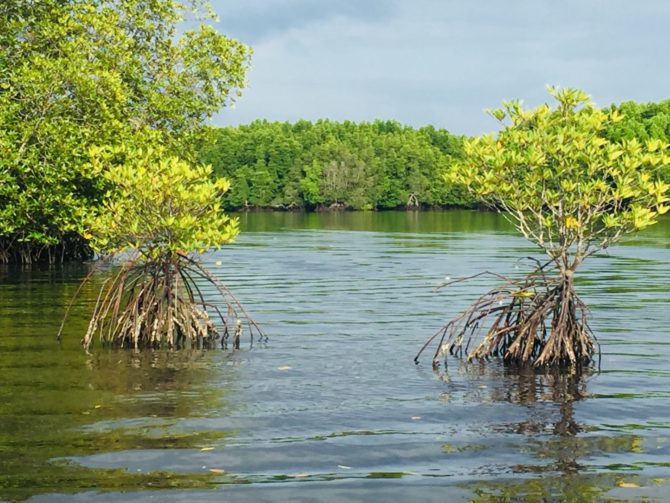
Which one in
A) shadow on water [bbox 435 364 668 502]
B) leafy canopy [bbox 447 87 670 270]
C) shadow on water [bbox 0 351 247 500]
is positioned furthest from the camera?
leafy canopy [bbox 447 87 670 270]

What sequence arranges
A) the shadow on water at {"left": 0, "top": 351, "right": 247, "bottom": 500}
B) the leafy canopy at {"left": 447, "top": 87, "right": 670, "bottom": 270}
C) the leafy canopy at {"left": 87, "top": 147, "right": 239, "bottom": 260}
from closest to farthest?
the shadow on water at {"left": 0, "top": 351, "right": 247, "bottom": 500} < the leafy canopy at {"left": 447, "top": 87, "right": 670, "bottom": 270} < the leafy canopy at {"left": 87, "top": 147, "right": 239, "bottom": 260}

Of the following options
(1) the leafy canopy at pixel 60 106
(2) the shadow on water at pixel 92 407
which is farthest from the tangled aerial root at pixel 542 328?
(1) the leafy canopy at pixel 60 106

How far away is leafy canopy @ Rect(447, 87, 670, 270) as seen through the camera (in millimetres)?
16875

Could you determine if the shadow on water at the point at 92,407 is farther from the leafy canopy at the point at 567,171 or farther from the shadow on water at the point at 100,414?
the leafy canopy at the point at 567,171

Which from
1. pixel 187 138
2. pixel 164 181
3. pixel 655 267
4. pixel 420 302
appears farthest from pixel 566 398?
pixel 187 138

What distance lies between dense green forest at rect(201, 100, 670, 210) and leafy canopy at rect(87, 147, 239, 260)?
14683cm

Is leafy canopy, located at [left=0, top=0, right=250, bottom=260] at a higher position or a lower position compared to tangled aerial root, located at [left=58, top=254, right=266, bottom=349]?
higher

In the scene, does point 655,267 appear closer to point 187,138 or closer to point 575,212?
point 187,138

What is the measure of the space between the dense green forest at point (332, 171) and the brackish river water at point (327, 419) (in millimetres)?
146050

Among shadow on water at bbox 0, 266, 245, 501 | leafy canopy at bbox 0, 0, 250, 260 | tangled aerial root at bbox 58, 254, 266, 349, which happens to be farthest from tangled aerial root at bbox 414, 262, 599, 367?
leafy canopy at bbox 0, 0, 250, 260

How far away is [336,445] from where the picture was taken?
12531 millimetres

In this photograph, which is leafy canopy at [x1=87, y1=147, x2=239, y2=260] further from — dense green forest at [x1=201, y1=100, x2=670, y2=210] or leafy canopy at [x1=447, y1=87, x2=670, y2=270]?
dense green forest at [x1=201, y1=100, x2=670, y2=210]

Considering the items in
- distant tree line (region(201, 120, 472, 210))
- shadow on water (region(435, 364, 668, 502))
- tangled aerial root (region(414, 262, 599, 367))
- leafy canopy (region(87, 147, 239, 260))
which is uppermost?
distant tree line (region(201, 120, 472, 210))

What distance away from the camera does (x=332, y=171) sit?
557 ft
